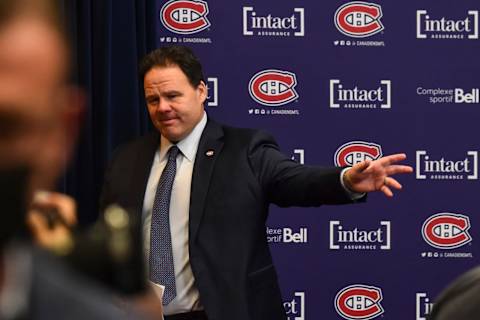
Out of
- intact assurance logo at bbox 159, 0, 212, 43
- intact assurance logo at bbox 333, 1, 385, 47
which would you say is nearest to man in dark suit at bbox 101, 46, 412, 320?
intact assurance logo at bbox 159, 0, 212, 43

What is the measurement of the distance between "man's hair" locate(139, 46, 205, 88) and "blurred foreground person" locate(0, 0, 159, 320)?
2.53 metres

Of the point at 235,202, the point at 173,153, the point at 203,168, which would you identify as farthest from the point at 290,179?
the point at 173,153

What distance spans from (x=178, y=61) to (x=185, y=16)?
1036mm

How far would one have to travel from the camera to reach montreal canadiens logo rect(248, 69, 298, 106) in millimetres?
3830

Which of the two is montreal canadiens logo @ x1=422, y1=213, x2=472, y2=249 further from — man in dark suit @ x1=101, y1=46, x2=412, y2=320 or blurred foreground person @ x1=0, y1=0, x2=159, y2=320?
blurred foreground person @ x1=0, y1=0, x2=159, y2=320

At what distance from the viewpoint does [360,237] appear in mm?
3848

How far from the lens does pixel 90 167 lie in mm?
3588

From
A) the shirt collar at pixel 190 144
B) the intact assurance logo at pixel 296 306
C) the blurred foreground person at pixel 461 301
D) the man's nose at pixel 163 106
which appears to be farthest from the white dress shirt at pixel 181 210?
the blurred foreground person at pixel 461 301

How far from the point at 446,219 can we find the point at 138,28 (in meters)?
1.65

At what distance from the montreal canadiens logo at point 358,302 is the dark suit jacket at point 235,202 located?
119 cm

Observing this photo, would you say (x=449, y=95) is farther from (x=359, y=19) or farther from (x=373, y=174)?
(x=373, y=174)

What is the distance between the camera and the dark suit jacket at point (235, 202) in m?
2.61

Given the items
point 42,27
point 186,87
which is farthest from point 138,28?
point 42,27

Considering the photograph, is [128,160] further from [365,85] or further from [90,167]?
[365,85]
